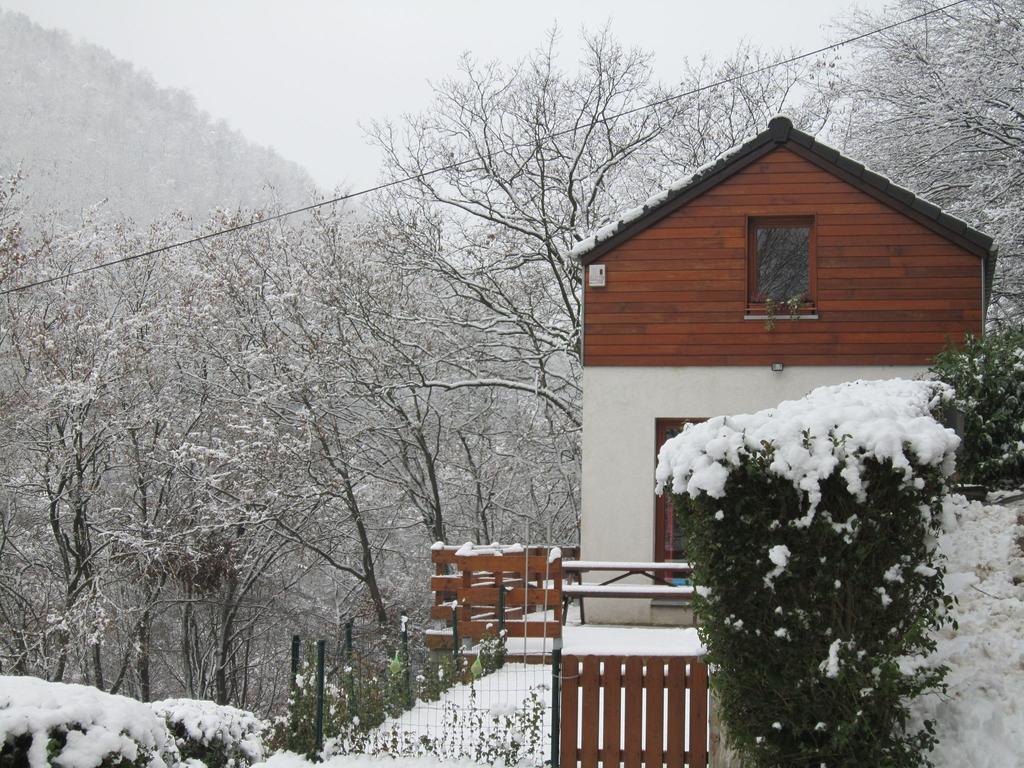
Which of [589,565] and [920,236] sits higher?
[920,236]

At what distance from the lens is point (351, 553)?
83.1ft

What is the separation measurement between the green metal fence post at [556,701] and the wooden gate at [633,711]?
0.11ft

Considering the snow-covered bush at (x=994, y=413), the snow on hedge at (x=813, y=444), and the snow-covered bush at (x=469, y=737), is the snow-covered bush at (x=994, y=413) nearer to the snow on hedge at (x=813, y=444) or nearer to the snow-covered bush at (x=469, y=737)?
the snow on hedge at (x=813, y=444)

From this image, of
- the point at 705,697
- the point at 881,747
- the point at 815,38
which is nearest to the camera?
the point at 881,747

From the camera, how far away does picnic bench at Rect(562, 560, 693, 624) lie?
1202 cm

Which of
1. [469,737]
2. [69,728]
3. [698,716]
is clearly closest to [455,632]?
[469,737]

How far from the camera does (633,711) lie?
713 centimetres

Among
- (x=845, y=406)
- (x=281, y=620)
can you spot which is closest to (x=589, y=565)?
(x=845, y=406)

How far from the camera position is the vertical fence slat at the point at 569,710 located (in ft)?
23.4

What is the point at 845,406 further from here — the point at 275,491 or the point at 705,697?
the point at 275,491

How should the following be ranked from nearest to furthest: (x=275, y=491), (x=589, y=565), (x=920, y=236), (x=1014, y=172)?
(x=589, y=565), (x=920, y=236), (x=1014, y=172), (x=275, y=491)

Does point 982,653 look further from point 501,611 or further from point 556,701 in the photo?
point 501,611

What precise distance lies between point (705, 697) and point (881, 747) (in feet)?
5.48

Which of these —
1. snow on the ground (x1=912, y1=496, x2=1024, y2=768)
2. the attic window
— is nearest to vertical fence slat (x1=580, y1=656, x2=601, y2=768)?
snow on the ground (x1=912, y1=496, x2=1024, y2=768)
